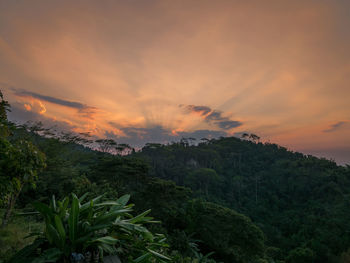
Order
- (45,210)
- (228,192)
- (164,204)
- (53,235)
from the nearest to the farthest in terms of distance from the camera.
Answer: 1. (53,235)
2. (45,210)
3. (164,204)
4. (228,192)

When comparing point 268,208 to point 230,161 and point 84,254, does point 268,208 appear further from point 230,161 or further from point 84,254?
point 84,254

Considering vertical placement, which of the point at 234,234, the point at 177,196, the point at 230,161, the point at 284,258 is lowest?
the point at 284,258

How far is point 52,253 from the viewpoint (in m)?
1.24

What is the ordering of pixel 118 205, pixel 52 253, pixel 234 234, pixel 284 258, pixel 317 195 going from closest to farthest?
pixel 52 253 < pixel 118 205 < pixel 234 234 < pixel 284 258 < pixel 317 195

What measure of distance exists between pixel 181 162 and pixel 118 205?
168 feet

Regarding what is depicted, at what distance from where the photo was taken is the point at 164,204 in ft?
46.8

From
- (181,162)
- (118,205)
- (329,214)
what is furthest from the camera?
(181,162)

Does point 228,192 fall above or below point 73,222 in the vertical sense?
below

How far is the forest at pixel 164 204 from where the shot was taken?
59.4 inches

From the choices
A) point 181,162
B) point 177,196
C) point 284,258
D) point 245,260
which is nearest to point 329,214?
point 284,258

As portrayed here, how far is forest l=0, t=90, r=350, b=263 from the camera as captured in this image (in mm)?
1510

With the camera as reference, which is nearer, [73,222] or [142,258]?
[73,222]

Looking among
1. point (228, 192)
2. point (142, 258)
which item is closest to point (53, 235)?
point (142, 258)

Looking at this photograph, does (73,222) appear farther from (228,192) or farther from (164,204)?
(228,192)
